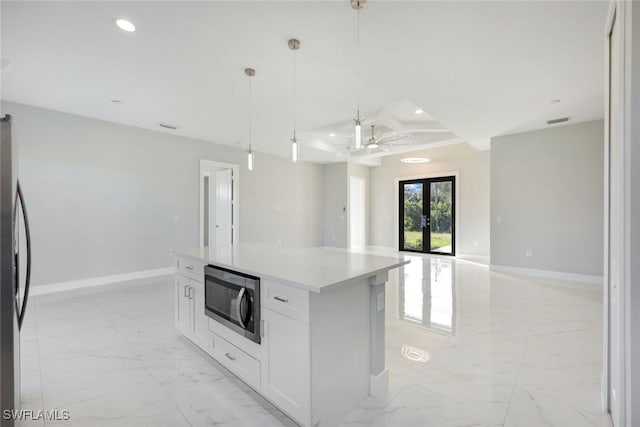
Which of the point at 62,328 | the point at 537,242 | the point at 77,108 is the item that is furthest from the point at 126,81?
the point at 537,242

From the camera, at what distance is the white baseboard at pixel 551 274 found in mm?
4797

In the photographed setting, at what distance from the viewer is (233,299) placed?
2008 mm

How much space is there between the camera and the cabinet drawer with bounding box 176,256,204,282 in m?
2.43

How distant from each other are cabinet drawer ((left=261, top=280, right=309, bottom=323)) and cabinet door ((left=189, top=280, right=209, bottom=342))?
3.03 feet

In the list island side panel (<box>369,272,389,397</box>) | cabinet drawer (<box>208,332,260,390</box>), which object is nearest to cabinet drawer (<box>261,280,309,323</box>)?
cabinet drawer (<box>208,332,260,390</box>)

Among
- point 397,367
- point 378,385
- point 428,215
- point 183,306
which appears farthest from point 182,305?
point 428,215

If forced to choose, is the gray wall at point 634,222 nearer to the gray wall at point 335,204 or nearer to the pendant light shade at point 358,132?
the pendant light shade at point 358,132

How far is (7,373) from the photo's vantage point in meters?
1.35

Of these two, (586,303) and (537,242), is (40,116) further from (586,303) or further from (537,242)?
(537,242)

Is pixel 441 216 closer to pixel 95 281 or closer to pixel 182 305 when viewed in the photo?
pixel 182 305

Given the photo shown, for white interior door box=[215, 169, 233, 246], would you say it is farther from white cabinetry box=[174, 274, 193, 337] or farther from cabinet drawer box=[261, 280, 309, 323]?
cabinet drawer box=[261, 280, 309, 323]

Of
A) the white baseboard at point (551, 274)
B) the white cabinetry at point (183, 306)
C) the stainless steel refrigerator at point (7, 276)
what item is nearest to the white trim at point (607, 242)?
the white cabinetry at point (183, 306)

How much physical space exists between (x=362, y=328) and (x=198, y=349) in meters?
1.63

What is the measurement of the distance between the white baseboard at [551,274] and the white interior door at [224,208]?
5596 mm
